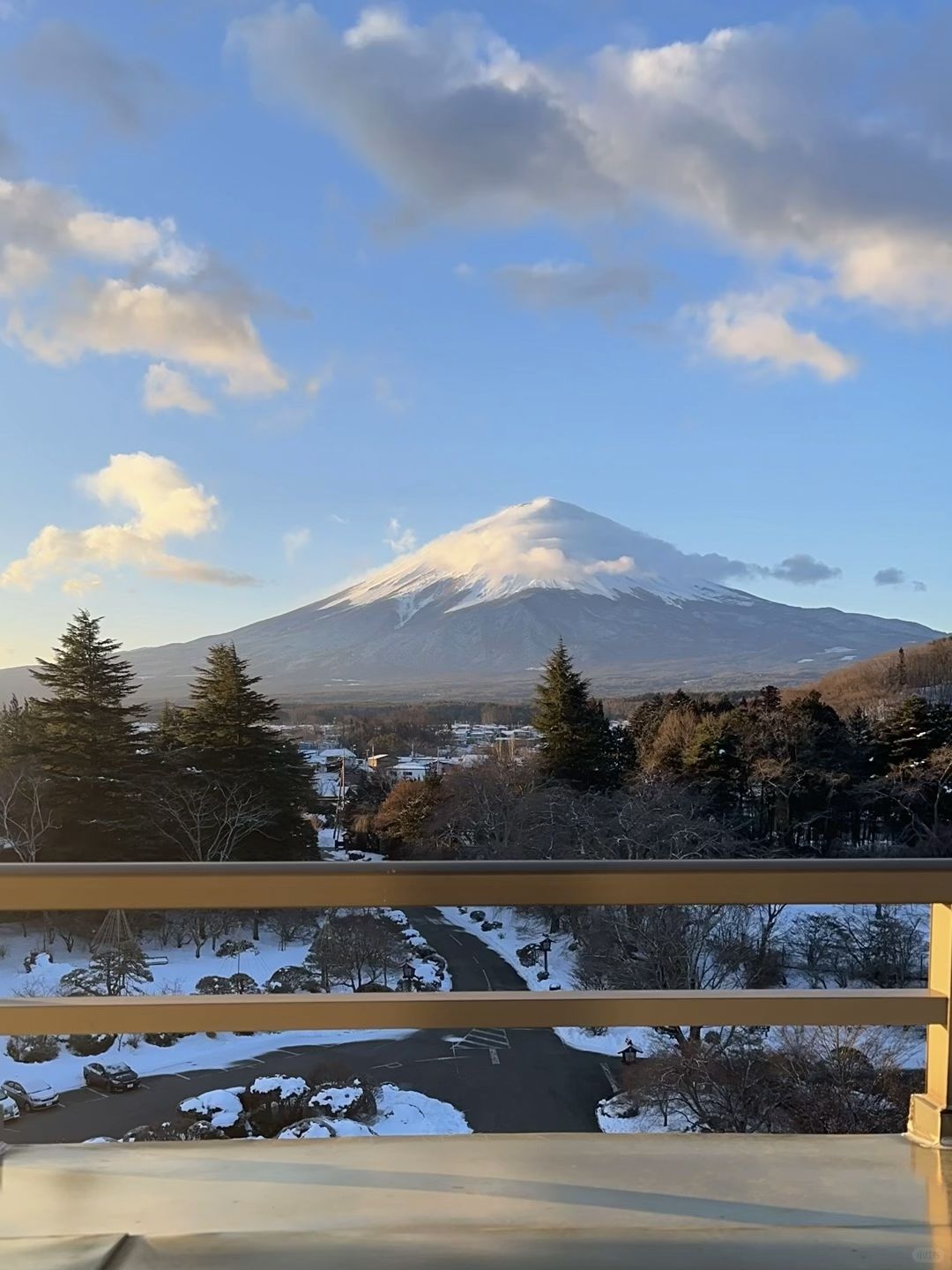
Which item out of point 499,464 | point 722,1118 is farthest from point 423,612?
point 722,1118

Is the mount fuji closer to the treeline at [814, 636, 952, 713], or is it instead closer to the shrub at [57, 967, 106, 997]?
the treeline at [814, 636, 952, 713]

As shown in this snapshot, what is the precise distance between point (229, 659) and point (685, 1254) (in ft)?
10.7

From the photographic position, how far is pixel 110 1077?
2.26m

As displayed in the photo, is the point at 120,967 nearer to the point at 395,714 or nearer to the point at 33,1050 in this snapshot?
the point at 33,1050

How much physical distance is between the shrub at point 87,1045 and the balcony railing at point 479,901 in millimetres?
781

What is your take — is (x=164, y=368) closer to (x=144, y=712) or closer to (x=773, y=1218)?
(x=144, y=712)

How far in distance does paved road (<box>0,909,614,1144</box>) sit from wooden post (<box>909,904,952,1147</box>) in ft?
2.45

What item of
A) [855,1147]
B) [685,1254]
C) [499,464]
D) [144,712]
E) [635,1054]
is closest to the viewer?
[685,1254]

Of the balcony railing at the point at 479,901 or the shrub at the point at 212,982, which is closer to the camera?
the balcony railing at the point at 479,901

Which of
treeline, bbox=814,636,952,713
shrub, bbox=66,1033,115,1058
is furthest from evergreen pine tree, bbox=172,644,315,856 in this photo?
treeline, bbox=814,636,952,713

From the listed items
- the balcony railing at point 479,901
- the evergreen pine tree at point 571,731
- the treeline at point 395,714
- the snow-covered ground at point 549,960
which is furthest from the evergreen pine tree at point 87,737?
the evergreen pine tree at point 571,731

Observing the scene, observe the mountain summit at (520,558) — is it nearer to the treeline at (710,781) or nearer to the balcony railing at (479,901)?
the treeline at (710,781)

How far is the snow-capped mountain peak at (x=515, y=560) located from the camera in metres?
6.03

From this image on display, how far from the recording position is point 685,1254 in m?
1.32
